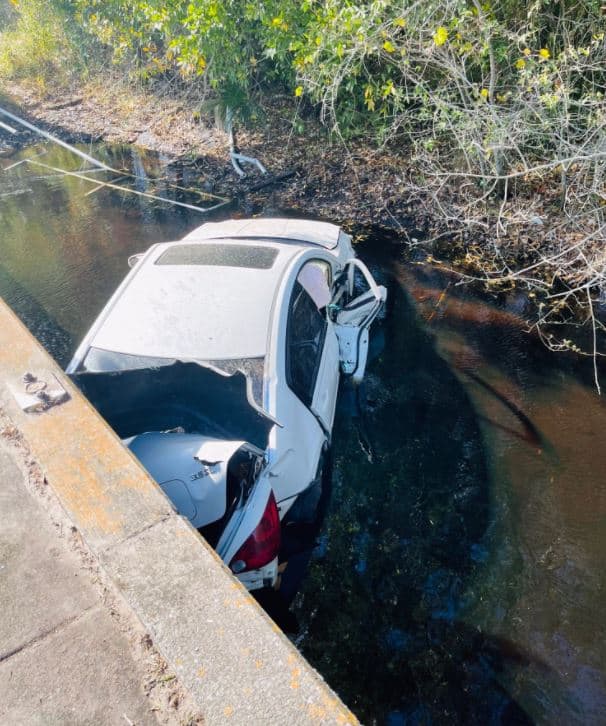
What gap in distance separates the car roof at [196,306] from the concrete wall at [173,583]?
81cm

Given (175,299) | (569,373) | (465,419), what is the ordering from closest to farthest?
1. (175,299)
2. (465,419)
3. (569,373)

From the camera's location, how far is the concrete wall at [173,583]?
6.79 ft

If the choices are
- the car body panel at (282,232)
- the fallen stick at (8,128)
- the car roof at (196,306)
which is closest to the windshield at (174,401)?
the car roof at (196,306)

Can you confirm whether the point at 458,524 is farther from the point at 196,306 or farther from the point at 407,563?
the point at 196,306

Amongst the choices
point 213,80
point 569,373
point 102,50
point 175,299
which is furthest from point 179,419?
point 102,50

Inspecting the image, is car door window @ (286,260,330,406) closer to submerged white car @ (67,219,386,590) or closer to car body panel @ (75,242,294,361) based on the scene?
submerged white car @ (67,219,386,590)

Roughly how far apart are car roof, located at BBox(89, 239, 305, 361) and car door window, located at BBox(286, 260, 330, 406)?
0.22 metres

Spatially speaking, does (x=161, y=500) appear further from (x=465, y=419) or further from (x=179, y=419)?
(x=465, y=419)

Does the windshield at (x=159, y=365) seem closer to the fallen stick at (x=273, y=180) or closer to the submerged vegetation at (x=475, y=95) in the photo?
the submerged vegetation at (x=475, y=95)

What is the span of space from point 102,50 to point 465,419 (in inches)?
618

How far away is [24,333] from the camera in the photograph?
13.2ft

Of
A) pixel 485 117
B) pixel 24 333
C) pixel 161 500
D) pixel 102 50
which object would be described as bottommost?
pixel 161 500

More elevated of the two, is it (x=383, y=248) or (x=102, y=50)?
(x=102, y=50)

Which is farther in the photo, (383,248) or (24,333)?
(383,248)
